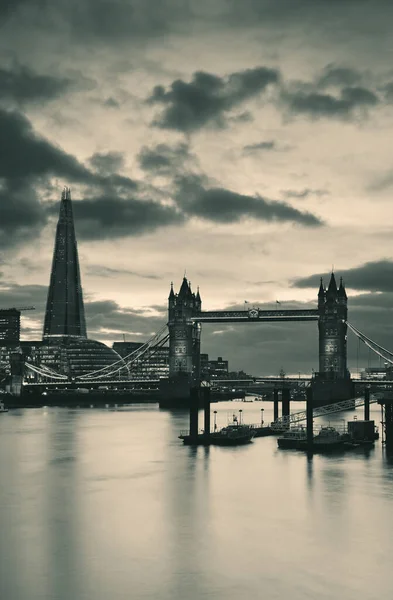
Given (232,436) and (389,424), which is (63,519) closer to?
(232,436)

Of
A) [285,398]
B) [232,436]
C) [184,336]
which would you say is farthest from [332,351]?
[232,436]

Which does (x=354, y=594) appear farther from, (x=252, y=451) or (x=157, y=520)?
(x=252, y=451)

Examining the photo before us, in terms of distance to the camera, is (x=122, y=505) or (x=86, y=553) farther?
(x=122, y=505)

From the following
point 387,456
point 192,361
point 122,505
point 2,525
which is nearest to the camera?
point 2,525

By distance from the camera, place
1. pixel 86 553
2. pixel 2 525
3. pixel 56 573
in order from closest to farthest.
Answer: pixel 56 573 < pixel 86 553 < pixel 2 525

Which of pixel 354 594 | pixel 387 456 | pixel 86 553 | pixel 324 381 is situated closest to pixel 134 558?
pixel 86 553

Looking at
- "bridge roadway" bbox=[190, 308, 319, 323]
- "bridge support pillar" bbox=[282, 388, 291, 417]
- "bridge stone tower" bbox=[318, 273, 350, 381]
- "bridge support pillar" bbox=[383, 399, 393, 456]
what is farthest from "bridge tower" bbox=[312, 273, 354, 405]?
"bridge support pillar" bbox=[383, 399, 393, 456]

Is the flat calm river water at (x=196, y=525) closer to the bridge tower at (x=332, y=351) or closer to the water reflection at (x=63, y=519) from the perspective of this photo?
the water reflection at (x=63, y=519)
